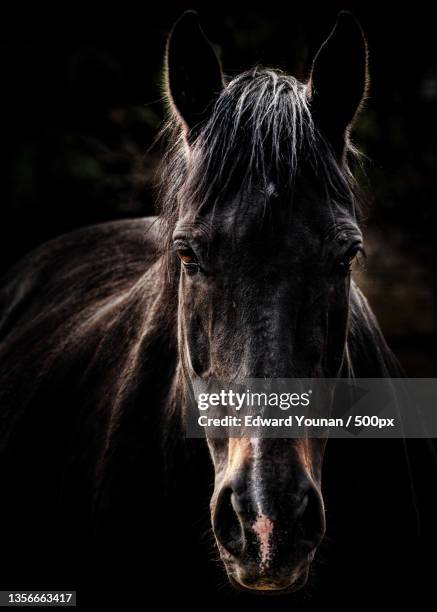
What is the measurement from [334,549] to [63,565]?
1201 mm

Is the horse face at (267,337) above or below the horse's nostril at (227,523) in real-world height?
above

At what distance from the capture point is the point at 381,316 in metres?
7.19

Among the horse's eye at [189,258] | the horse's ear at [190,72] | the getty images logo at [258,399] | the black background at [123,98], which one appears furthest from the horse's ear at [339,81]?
the black background at [123,98]

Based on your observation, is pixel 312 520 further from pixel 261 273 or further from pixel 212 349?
pixel 261 273

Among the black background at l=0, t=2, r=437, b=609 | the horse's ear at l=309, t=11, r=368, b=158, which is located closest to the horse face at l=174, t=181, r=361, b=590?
the horse's ear at l=309, t=11, r=368, b=158

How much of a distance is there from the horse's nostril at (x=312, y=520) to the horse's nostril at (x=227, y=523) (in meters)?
0.16

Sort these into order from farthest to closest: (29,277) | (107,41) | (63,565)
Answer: (107,41), (29,277), (63,565)

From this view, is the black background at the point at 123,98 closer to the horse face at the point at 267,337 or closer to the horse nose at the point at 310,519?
the horse face at the point at 267,337

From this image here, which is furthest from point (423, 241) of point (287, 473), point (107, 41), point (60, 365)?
point (287, 473)

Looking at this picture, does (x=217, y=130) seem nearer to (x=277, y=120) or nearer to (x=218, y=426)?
(x=277, y=120)

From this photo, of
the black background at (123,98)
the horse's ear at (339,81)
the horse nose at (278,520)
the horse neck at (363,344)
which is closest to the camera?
the horse nose at (278,520)

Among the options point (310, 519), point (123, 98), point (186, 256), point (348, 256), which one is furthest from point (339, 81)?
point (123, 98)

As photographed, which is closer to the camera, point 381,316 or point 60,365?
point 60,365

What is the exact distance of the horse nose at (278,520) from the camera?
1603 millimetres
